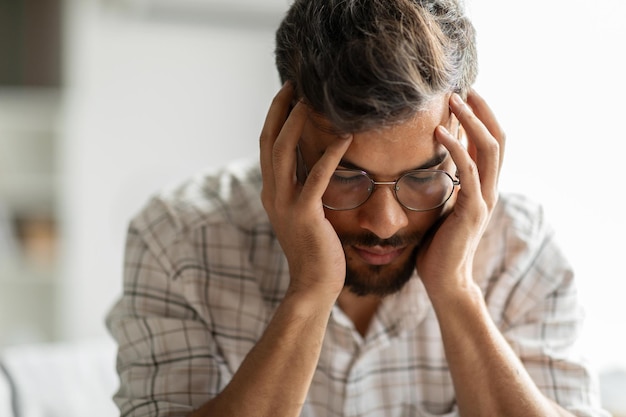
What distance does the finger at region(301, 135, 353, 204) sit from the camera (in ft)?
4.33

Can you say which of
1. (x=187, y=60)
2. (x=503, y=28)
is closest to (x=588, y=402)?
(x=503, y=28)

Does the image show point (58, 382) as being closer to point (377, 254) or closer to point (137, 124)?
point (377, 254)

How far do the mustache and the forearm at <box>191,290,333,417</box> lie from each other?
0.39 feet

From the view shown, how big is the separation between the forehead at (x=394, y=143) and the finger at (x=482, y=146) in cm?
5

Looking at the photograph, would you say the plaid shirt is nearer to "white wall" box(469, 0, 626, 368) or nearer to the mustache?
the mustache

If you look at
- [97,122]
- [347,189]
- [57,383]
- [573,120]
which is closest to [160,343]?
[57,383]

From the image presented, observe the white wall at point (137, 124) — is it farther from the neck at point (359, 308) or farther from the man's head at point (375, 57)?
the man's head at point (375, 57)

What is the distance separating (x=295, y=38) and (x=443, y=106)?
285 mm

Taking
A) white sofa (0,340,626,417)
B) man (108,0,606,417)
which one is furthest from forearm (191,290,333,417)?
white sofa (0,340,626,417)

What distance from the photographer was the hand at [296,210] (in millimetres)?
1382

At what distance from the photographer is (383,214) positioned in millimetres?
1364

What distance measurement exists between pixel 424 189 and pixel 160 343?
58cm

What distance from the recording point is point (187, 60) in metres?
3.75

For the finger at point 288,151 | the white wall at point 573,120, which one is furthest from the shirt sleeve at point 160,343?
the white wall at point 573,120
